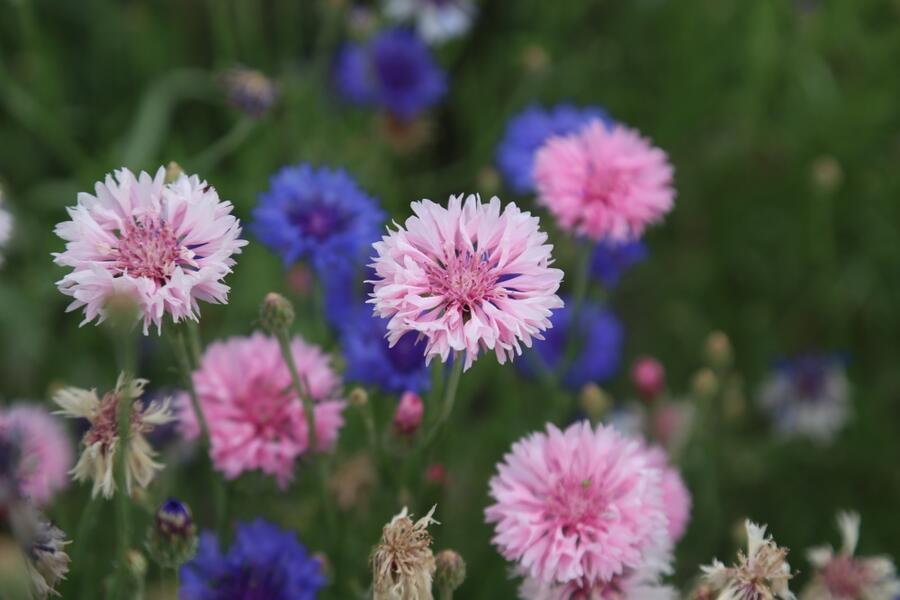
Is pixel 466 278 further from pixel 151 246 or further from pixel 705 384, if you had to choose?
pixel 705 384

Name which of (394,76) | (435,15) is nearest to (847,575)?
(394,76)

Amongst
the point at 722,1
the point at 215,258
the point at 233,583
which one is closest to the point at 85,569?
the point at 233,583

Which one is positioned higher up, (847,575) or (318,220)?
(318,220)

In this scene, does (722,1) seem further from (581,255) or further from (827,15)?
(581,255)

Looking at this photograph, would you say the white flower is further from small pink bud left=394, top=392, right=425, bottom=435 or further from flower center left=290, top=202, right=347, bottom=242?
small pink bud left=394, top=392, right=425, bottom=435

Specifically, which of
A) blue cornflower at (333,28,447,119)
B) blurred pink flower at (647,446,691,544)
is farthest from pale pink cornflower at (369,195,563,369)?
blue cornflower at (333,28,447,119)

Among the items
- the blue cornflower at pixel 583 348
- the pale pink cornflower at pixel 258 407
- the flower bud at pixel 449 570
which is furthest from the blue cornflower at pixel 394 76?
the flower bud at pixel 449 570
